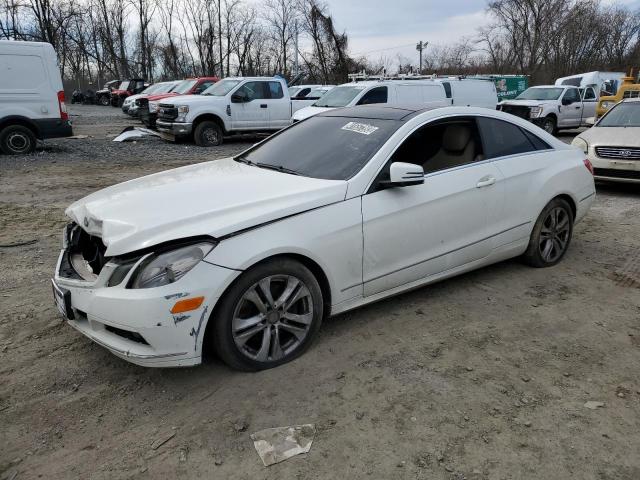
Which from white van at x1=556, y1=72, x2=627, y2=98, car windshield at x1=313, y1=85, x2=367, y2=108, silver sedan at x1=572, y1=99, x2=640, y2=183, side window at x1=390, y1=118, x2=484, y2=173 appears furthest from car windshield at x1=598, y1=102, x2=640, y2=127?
white van at x1=556, y1=72, x2=627, y2=98

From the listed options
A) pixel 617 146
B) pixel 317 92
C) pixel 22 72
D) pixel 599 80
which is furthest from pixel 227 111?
pixel 599 80

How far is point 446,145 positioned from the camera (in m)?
4.23

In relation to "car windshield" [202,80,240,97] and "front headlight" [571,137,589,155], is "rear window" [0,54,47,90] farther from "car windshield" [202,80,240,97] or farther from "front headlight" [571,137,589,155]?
"front headlight" [571,137,589,155]

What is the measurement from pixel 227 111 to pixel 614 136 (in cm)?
972

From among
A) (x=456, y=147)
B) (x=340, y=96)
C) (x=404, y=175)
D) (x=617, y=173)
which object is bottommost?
(x=617, y=173)

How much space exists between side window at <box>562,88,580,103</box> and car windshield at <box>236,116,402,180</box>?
1607cm

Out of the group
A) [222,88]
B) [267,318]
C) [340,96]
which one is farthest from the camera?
[222,88]

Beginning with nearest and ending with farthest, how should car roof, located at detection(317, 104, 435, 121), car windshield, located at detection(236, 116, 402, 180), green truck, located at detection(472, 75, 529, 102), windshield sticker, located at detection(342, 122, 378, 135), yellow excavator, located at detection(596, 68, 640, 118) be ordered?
1. car windshield, located at detection(236, 116, 402, 180)
2. windshield sticker, located at detection(342, 122, 378, 135)
3. car roof, located at detection(317, 104, 435, 121)
4. yellow excavator, located at detection(596, 68, 640, 118)
5. green truck, located at detection(472, 75, 529, 102)

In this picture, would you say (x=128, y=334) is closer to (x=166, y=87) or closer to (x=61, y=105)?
(x=61, y=105)

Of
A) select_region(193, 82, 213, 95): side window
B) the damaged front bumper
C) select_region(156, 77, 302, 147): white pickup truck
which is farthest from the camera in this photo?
select_region(193, 82, 213, 95): side window

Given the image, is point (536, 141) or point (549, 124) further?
point (549, 124)

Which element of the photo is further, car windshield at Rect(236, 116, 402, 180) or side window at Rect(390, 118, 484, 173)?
side window at Rect(390, 118, 484, 173)

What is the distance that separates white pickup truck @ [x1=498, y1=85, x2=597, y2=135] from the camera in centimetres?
1681

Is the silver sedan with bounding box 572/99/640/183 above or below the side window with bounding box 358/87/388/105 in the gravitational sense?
below
